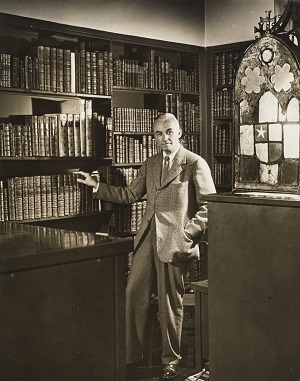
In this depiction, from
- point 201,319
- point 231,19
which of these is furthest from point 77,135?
point 231,19

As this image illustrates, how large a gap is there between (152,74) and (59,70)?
3.27 ft

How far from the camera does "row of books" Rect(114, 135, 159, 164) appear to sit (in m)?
4.52

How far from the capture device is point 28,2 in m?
4.09

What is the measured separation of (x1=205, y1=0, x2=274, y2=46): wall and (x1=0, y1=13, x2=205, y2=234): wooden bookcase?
71cm

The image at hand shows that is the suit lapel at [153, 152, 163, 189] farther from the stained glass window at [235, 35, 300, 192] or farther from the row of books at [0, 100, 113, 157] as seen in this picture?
the stained glass window at [235, 35, 300, 192]

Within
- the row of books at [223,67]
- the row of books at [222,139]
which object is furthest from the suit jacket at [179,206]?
the row of books at [223,67]

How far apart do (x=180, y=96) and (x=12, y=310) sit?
371 centimetres

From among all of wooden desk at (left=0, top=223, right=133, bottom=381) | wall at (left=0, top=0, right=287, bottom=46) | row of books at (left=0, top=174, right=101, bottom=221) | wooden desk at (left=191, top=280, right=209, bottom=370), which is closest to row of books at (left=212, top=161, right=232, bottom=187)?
wall at (left=0, top=0, right=287, bottom=46)

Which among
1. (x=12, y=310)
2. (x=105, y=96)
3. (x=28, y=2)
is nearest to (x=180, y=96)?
(x=105, y=96)

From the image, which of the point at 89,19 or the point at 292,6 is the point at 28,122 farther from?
the point at 292,6

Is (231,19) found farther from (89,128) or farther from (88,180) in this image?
(88,180)

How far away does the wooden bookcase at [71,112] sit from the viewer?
152 inches

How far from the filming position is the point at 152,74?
4805 millimetres

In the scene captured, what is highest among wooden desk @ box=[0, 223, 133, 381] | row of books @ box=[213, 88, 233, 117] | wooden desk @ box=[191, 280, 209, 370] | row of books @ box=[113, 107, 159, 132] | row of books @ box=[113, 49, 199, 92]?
row of books @ box=[113, 49, 199, 92]
